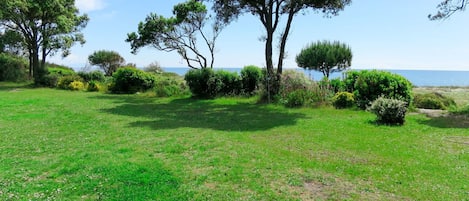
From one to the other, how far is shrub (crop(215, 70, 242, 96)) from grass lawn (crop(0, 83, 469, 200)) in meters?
7.42

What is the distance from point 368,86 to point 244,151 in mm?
8659

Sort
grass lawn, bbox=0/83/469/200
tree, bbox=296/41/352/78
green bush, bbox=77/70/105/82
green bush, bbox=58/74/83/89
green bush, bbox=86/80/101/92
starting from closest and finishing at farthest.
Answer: grass lawn, bbox=0/83/469/200 < green bush, bbox=86/80/101/92 < green bush, bbox=58/74/83/89 < green bush, bbox=77/70/105/82 < tree, bbox=296/41/352/78

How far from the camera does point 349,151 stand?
6.16 meters

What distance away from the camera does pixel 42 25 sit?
25.1 m

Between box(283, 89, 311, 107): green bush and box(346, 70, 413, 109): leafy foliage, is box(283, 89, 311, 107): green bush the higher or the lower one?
the lower one

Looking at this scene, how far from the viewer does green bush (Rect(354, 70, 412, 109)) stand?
1234 centimetres

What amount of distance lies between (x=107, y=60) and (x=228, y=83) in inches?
1022

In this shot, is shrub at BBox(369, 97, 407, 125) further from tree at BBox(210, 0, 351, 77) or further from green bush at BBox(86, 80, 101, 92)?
green bush at BBox(86, 80, 101, 92)

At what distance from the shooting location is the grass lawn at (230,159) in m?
4.12

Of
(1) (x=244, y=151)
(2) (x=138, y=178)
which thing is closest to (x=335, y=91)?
(1) (x=244, y=151)

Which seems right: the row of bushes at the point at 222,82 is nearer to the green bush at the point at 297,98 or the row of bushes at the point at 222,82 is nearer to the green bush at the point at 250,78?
the green bush at the point at 250,78

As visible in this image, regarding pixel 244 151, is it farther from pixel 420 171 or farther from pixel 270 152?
pixel 420 171

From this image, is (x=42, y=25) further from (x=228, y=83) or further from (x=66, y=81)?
(x=228, y=83)

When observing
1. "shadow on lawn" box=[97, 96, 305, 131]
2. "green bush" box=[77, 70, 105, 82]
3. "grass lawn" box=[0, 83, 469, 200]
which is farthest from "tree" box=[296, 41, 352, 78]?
"grass lawn" box=[0, 83, 469, 200]
